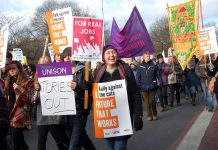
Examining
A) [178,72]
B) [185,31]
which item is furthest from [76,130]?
[178,72]

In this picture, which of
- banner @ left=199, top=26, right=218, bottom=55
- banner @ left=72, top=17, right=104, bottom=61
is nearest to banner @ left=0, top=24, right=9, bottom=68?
banner @ left=72, top=17, right=104, bottom=61

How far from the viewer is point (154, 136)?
322 inches

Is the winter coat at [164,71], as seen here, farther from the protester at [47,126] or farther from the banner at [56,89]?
the banner at [56,89]

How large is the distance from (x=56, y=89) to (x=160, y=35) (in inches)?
2763

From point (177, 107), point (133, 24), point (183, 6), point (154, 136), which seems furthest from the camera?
point (177, 107)

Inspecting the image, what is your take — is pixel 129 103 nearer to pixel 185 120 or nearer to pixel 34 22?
pixel 185 120

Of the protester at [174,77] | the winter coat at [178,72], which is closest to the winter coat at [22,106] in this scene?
the protester at [174,77]

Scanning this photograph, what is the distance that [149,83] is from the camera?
10.5m

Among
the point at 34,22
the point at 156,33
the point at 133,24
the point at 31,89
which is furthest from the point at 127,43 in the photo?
the point at 156,33

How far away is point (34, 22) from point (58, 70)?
176 ft

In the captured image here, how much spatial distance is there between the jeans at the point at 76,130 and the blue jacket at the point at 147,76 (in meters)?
5.12

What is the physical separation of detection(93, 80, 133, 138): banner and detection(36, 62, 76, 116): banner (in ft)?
1.55

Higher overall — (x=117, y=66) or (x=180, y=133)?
(x=117, y=66)

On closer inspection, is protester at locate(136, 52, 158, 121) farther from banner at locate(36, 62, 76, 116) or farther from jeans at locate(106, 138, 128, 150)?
jeans at locate(106, 138, 128, 150)
